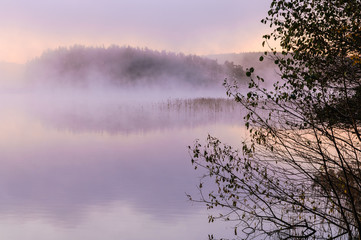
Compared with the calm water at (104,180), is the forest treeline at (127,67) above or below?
above

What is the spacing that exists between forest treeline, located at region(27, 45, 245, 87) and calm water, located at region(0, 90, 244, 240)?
6454cm

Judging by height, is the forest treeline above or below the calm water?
above

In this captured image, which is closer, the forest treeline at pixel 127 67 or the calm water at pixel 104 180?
the calm water at pixel 104 180

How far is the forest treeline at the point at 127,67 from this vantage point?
10831 cm

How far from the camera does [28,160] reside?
1085 inches

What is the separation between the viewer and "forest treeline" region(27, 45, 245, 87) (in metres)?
108

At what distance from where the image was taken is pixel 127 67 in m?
111

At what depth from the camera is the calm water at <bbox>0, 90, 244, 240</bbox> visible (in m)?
13.6

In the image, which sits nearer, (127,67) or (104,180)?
(104,180)

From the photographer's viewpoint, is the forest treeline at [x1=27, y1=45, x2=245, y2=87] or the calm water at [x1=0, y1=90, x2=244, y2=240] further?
the forest treeline at [x1=27, y1=45, x2=245, y2=87]

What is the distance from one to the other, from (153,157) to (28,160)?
732 centimetres

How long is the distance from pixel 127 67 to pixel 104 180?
90953 mm

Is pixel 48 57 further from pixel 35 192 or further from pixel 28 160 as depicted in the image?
pixel 35 192

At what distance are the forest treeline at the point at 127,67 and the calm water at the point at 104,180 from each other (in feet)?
212
